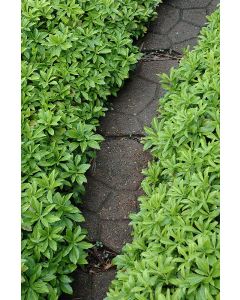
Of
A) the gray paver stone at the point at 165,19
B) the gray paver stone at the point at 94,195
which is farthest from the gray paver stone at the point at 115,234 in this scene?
the gray paver stone at the point at 165,19

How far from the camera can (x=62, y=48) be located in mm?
3674

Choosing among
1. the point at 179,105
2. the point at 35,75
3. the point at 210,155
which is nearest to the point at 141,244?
the point at 210,155

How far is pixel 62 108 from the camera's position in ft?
11.3

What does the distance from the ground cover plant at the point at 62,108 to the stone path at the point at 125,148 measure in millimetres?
159

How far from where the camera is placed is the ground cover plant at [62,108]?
2742 mm

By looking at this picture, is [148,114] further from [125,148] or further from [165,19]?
[165,19]

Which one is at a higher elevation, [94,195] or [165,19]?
[165,19]

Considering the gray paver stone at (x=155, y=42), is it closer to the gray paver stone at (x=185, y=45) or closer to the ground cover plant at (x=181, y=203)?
the gray paver stone at (x=185, y=45)

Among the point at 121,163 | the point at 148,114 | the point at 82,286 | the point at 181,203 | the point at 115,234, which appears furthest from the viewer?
the point at 148,114

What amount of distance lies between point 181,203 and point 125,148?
3.73 feet

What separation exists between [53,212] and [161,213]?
608 mm

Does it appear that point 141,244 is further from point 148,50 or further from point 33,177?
point 148,50

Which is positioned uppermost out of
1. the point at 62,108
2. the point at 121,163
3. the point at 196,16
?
the point at 62,108

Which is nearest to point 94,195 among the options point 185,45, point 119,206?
point 119,206
